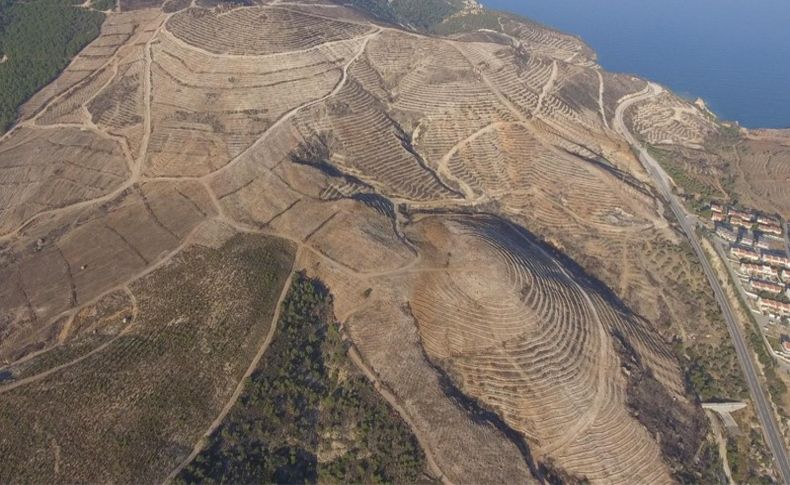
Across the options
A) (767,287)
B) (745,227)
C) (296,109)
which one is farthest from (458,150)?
(767,287)

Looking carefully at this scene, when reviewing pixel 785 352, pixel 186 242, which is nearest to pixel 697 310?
pixel 785 352

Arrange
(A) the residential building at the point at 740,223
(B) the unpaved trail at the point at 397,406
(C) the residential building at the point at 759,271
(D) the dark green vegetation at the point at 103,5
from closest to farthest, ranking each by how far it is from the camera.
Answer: (B) the unpaved trail at the point at 397,406 < (C) the residential building at the point at 759,271 < (A) the residential building at the point at 740,223 < (D) the dark green vegetation at the point at 103,5

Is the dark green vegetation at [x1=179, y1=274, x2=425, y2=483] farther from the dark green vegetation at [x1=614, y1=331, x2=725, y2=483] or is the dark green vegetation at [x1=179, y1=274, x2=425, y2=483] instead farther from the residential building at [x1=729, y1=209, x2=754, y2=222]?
the residential building at [x1=729, y1=209, x2=754, y2=222]

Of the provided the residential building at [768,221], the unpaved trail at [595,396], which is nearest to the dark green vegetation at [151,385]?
the unpaved trail at [595,396]

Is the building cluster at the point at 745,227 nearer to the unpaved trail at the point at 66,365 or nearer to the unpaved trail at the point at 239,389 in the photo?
the unpaved trail at the point at 239,389

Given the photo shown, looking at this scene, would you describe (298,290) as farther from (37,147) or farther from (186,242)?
(37,147)

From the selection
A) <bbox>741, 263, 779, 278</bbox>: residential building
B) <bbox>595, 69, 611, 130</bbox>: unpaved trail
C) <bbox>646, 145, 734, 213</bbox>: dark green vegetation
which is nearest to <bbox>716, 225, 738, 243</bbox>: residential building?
<bbox>646, 145, 734, 213</bbox>: dark green vegetation
